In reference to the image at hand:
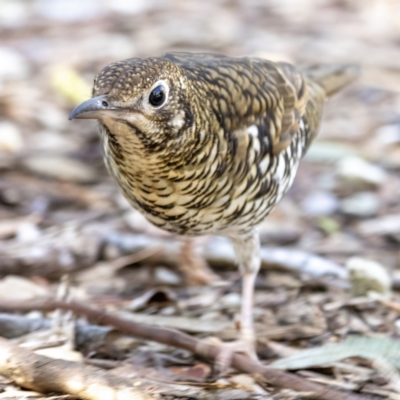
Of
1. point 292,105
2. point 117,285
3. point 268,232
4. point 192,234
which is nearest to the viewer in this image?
point 192,234

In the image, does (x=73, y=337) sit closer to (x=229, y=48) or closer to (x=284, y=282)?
(x=284, y=282)

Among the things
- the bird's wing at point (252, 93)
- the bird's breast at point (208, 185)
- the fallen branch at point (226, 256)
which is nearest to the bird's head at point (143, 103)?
the bird's breast at point (208, 185)

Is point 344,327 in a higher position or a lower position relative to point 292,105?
lower

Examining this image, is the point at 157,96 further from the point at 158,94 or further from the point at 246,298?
the point at 246,298

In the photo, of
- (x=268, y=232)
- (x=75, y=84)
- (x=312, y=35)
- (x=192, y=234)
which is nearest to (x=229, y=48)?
(x=312, y=35)

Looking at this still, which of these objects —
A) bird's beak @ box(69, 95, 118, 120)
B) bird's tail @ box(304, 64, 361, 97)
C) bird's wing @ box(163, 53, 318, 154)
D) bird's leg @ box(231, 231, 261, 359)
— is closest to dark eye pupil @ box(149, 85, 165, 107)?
bird's beak @ box(69, 95, 118, 120)

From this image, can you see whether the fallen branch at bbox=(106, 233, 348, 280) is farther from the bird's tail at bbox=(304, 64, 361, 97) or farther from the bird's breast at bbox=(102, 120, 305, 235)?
the bird's tail at bbox=(304, 64, 361, 97)

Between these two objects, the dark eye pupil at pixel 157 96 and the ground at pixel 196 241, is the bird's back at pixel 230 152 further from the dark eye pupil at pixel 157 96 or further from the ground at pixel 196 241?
the ground at pixel 196 241
